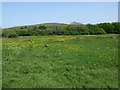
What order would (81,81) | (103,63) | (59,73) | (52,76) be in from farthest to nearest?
(103,63), (59,73), (52,76), (81,81)

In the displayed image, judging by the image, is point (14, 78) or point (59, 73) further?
point (59, 73)

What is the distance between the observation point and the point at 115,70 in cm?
707

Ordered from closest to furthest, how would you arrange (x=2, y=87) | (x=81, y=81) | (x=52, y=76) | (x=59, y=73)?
(x=2, y=87), (x=81, y=81), (x=52, y=76), (x=59, y=73)

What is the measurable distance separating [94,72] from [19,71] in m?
3.18

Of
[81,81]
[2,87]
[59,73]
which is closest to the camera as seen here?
[2,87]

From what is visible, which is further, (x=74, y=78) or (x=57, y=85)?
(x=74, y=78)

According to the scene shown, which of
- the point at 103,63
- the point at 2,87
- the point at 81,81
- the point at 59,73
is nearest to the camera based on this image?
the point at 2,87

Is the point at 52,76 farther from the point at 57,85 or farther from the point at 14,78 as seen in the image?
the point at 14,78

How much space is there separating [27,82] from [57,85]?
1.05m

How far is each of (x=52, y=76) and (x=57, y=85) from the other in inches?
37.1

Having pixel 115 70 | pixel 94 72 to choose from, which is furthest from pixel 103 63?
pixel 94 72

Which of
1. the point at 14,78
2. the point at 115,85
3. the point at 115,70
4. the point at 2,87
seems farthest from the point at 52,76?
the point at 115,70

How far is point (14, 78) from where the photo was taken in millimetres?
6016

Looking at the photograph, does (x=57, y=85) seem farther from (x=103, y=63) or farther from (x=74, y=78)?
(x=103, y=63)
